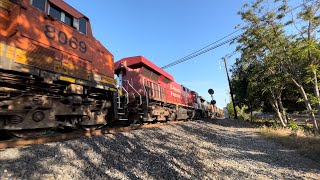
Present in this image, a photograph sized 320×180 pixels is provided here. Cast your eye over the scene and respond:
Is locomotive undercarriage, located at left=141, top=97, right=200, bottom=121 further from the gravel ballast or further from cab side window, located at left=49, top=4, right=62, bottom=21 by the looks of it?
cab side window, located at left=49, top=4, right=62, bottom=21

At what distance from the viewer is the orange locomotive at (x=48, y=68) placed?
201 inches

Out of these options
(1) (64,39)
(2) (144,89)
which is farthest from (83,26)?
(2) (144,89)

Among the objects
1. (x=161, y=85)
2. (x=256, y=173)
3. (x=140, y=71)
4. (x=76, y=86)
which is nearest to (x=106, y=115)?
(x=76, y=86)

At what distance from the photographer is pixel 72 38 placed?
6.81 meters

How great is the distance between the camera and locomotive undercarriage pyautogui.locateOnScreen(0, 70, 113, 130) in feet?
16.6

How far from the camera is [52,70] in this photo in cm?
601

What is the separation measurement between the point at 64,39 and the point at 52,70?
109 cm

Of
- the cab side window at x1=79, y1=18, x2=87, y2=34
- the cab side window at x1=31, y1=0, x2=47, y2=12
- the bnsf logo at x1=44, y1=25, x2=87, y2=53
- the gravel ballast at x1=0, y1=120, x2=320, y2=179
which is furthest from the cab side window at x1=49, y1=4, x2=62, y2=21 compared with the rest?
the gravel ballast at x1=0, y1=120, x2=320, y2=179

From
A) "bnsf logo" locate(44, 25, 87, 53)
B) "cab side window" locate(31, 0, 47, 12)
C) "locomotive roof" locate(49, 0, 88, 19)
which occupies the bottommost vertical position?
"bnsf logo" locate(44, 25, 87, 53)

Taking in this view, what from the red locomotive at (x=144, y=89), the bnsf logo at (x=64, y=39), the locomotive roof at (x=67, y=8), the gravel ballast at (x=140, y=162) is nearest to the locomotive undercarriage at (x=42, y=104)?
the gravel ballast at (x=140, y=162)

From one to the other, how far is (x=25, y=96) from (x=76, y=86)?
4.91ft

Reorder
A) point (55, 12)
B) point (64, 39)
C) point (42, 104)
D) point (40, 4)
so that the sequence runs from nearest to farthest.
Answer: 1. point (42, 104)
2. point (40, 4)
3. point (55, 12)
4. point (64, 39)

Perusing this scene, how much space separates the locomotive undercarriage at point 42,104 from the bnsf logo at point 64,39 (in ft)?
4.01

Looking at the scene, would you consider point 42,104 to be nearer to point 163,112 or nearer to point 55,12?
point 55,12
